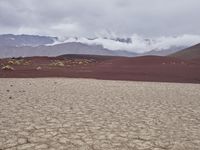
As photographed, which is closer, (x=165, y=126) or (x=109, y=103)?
(x=165, y=126)

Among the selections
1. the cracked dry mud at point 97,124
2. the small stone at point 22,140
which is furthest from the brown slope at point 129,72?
the small stone at point 22,140

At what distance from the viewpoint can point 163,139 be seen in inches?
224

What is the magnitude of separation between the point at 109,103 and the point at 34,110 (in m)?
2.56

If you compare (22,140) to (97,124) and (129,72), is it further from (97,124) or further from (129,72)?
(129,72)

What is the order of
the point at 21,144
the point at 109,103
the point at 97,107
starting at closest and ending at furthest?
the point at 21,144
the point at 97,107
the point at 109,103

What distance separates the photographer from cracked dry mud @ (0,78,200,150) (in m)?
5.31

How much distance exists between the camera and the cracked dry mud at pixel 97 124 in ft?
17.4

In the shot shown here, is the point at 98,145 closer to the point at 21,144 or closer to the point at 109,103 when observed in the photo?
the point at 21,144

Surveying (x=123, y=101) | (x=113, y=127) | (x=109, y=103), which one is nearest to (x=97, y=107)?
(x=109, y=103)

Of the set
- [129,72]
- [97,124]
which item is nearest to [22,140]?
[97,124]

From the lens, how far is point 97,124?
22.0 ft

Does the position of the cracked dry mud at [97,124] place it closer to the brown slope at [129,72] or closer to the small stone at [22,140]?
the small stone at [22,140]

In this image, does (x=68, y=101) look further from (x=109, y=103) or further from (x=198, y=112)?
(x=198, y=112)

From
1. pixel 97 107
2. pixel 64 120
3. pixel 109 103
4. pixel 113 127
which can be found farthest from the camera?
pixel 109 103
